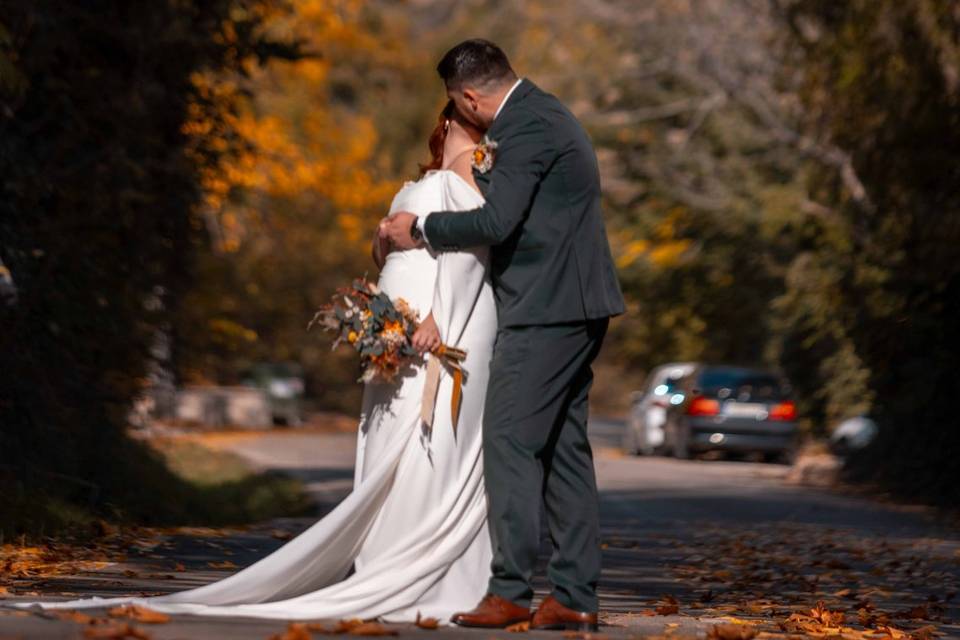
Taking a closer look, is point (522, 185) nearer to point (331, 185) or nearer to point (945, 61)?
point (945, 61)

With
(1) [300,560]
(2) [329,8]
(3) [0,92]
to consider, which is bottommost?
(1) [300,560]

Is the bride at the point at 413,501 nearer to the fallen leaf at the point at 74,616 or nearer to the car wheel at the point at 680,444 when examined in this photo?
the fallen leaf at the point at 74,616

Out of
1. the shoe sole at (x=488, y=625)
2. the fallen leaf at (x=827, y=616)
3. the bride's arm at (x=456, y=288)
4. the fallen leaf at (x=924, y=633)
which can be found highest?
the bride's arm at (x=456, y=288)

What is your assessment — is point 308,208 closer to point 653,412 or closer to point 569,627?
point 653,412

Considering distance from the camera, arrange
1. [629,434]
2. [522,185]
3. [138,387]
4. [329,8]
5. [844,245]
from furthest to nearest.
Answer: [329,8] → [629,434] → [844,245] → [138,387] → [522,185]

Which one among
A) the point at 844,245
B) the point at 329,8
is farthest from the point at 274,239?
the point at 844,245

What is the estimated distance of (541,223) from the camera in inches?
274

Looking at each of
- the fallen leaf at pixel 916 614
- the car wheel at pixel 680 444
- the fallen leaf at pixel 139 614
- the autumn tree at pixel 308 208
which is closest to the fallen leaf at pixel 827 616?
the fallen leaf at pixel 916 614

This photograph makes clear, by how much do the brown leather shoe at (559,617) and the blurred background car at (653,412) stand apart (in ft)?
75.0

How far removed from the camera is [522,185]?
686cm

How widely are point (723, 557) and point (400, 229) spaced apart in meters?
5.31

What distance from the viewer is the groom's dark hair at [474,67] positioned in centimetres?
705

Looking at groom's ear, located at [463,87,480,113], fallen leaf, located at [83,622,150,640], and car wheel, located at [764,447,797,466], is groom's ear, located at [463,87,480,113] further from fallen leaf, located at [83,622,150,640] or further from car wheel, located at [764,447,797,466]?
car wheel, located at [764,447,797,466]

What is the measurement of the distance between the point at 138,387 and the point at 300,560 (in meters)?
9.77
